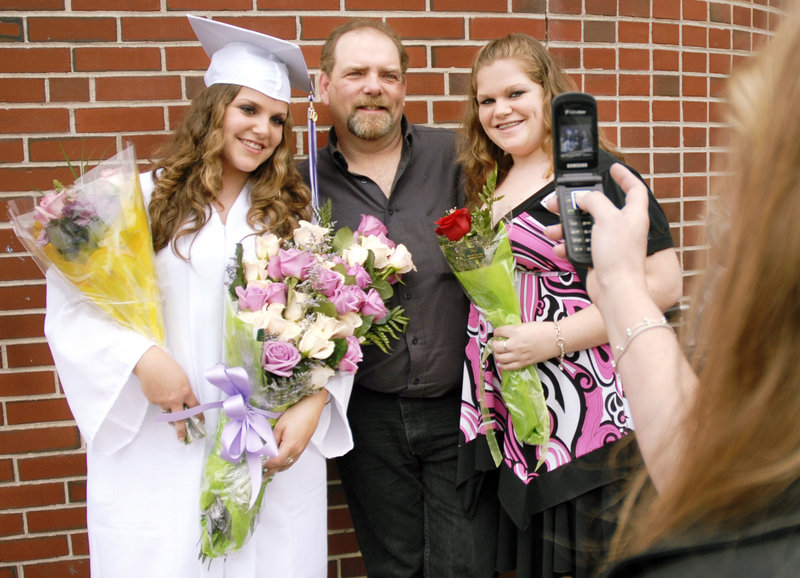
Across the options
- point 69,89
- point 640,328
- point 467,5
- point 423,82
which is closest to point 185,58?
point 69,89

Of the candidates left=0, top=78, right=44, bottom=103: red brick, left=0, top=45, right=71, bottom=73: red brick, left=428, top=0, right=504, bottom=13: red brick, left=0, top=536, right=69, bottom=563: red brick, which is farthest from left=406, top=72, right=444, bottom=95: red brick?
left=0, top=536, right=69, bottom=563: red brick

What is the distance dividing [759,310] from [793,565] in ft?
1.07

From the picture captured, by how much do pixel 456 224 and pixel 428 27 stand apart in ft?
3.92

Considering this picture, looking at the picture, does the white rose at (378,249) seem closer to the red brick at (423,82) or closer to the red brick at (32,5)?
the red brick at (423,82)

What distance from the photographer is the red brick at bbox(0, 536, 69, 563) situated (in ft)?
9.23

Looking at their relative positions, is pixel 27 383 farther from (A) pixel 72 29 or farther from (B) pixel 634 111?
(B) pixel 634 111

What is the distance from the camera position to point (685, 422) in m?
0.97

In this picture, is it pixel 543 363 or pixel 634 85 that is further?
pixel 634 85

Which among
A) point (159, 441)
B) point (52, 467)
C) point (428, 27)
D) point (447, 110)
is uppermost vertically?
point (428, 27)

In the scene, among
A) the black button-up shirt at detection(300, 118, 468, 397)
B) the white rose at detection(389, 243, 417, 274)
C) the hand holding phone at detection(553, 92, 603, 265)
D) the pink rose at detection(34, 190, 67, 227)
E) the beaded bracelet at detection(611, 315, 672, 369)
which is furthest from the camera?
the black button-up shirt at detection(300, 118, 468, 397)

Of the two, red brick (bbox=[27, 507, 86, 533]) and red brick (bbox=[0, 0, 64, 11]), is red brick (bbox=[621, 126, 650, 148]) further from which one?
red brick (bbox=[27, 507, 86, 533])

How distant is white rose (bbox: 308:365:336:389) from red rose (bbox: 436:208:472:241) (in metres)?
0.61

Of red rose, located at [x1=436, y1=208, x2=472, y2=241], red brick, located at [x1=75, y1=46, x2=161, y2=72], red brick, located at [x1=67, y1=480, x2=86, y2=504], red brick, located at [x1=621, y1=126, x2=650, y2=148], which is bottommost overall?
red brick, located at [x1=67, y1=480, x2=86, y2=504]

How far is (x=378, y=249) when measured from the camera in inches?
91.2
